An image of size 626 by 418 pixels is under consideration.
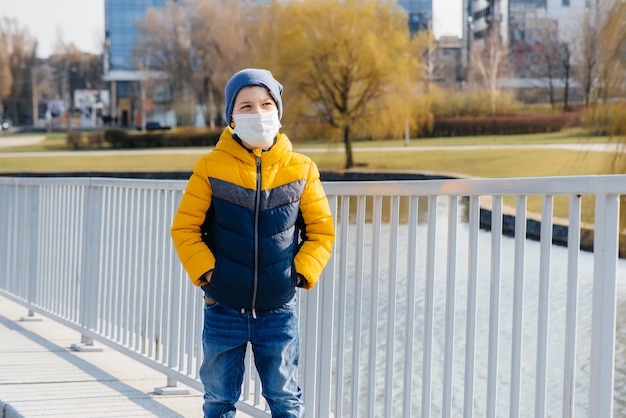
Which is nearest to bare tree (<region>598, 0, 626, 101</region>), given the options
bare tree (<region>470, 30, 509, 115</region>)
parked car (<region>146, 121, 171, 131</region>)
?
bare tree (<region>470, 30, 509, 115</region>)

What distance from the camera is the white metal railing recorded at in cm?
282

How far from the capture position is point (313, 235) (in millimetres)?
3484

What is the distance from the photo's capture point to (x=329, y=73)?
5206 cm

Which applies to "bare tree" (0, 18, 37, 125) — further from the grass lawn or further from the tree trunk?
the tree trunk

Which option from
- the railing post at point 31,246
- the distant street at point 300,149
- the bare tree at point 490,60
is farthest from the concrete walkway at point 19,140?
the railing post at point 31,246

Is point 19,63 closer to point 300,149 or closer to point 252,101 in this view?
Answer: point 300,149

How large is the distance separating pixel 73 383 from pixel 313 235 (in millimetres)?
2553

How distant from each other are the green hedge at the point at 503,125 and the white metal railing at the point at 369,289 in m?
62.7

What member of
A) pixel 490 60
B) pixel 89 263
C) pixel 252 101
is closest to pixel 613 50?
pixel 89 263

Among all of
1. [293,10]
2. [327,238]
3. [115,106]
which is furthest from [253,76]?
[115,106]

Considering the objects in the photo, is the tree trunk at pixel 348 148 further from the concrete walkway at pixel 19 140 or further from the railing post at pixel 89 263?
the railing post at pixel 89 263

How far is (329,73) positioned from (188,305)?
156ft

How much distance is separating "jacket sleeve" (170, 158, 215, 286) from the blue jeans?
21 cm

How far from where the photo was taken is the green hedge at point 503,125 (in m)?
71.0
